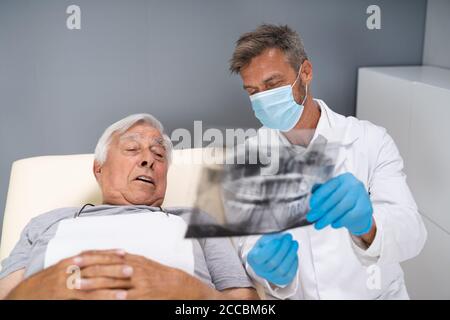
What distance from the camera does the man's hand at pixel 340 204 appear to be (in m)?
0.80

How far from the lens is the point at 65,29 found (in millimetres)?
1573

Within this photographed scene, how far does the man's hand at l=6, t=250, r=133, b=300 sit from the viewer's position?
0.87m

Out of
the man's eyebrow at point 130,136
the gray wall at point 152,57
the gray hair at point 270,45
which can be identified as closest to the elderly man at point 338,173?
the gray hair at point 270,45

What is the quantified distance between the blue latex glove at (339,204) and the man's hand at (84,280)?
40cm

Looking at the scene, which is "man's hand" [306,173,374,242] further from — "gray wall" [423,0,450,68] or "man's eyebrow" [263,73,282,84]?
"gray wall" [423,0,450,68]

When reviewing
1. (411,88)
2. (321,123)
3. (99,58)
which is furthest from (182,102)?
(411,88)

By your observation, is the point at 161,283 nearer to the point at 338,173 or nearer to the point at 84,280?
the point at 84,280

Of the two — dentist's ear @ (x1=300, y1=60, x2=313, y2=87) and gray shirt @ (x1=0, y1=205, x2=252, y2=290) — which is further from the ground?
dentist's ear @ (x1=300, y1=60, x2=313, y2=87)

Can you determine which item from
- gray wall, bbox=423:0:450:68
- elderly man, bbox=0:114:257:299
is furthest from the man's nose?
gray wall, bbox=423:0:450:68

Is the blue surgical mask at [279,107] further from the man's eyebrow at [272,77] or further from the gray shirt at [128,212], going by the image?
the gray shirt at [128,212]

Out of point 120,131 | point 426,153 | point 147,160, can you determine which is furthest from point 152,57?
point 426,153

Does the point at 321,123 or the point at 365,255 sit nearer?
the point at 365,255
